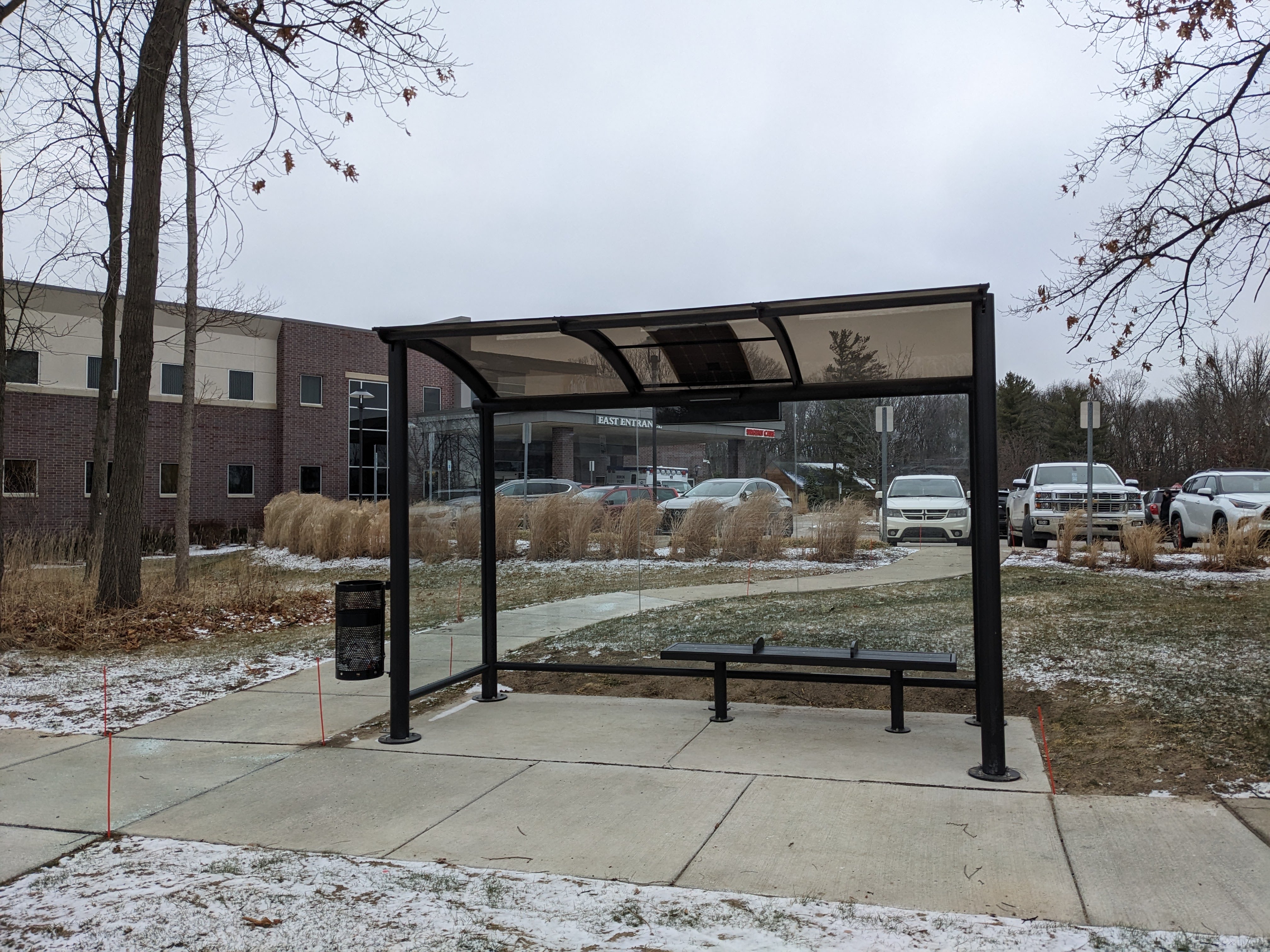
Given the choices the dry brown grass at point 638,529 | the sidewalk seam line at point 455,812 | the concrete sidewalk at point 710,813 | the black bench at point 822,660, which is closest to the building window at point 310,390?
the dry brown grass at point 638,529

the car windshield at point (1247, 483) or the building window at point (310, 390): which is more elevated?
the building window at point (310, 390)

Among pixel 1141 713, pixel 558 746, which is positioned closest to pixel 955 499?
pixel 1141 713

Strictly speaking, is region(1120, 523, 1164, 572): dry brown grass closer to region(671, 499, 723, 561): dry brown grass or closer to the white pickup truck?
the white pickup truck

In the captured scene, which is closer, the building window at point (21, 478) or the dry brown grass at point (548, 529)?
Result: the dry brown grass at point (548, 529)

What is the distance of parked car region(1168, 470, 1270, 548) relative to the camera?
17422mm

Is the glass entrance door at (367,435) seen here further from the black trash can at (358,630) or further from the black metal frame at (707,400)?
the black trash can at (358,630)

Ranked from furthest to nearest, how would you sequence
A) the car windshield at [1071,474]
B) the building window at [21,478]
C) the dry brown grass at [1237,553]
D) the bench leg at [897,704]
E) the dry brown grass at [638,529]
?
1. the building window at [21,478]
2. the car windshield at [1071,474]
3. the dry brown grass at [1237,553]
4. the dry brown grass at [638,529]
5. the bench leg at [897,704]

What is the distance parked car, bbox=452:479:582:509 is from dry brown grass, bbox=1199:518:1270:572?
9.24 meters

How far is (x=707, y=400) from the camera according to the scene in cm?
761

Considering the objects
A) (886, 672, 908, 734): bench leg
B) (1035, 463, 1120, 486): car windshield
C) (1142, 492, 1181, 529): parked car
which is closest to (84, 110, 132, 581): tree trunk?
(886, 672, 908, 734): bench leg

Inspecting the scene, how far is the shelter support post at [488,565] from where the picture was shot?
773cm

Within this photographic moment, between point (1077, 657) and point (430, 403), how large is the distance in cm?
568

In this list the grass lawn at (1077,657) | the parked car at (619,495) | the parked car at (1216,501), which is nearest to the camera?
the grass lawn at (1077,657)

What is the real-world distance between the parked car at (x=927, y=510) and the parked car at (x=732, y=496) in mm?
809
